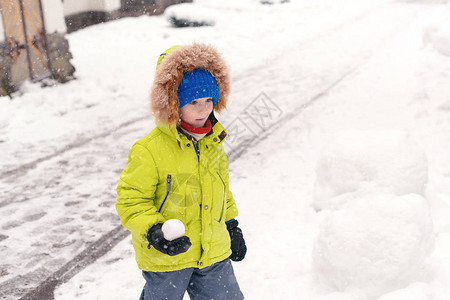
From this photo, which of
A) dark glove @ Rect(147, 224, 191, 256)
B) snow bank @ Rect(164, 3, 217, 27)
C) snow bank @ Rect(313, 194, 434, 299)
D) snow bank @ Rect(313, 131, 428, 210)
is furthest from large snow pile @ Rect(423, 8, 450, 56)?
dark glove @ Rect(147, 224, 191, 256)

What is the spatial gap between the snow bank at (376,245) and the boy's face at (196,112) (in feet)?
4.70

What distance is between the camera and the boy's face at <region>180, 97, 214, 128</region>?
7.52ft

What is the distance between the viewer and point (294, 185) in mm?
5262

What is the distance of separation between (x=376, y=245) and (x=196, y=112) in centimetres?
156

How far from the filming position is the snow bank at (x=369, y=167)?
13.7ft

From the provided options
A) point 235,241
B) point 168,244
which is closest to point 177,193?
point 168,244

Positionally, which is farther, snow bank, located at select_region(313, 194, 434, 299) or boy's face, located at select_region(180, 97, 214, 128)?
snow bank, located at select_region(313, 194, 434, 299)

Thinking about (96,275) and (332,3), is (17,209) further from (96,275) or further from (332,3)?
(332,3)

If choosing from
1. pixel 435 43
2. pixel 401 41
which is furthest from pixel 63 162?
pixel 401 41

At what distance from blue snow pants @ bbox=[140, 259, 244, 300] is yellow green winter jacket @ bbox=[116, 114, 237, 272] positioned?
0.06m

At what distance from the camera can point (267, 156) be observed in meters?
6.19

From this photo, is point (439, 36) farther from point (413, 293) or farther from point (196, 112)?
point (196, 112)

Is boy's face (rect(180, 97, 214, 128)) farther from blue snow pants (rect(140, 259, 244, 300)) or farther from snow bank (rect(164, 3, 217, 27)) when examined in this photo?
snow bank (rect(164, 3, 217, 27))

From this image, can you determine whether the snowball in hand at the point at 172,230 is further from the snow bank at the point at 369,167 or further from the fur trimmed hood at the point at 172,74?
the snow bank at the point at 369,167
